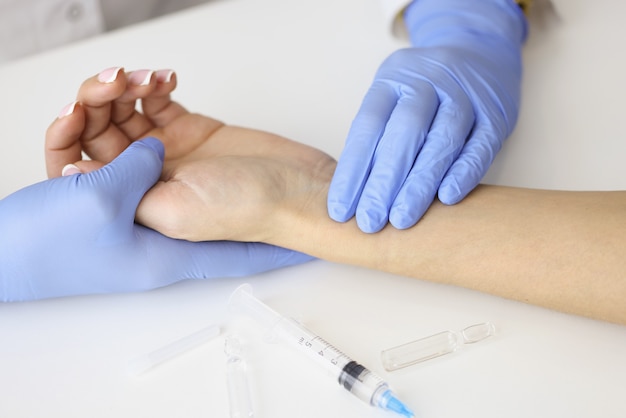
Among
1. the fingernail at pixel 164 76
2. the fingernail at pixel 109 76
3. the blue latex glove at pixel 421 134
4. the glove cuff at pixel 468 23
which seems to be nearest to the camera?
the blue latex glove at pixel 421 134

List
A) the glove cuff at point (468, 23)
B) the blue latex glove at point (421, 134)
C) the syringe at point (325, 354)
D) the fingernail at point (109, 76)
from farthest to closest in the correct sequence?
the glove cuff at point (468, 23)
the fingernail at point (109, 76)
the blue latex glove at point (421, 134)
the syringe at point (325, 354)

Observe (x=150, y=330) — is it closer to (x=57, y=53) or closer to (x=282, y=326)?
(x=282, y=326)

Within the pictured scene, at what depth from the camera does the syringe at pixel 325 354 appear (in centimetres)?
87

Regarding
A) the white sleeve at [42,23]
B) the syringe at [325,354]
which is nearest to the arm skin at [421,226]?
the syringe at [325,354]

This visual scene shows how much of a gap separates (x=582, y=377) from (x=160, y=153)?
2.71 feet

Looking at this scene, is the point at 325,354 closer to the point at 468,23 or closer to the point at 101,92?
the point at 101,92

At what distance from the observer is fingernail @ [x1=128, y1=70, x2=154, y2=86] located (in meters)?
1.32

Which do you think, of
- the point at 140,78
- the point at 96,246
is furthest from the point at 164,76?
the point at 96,246

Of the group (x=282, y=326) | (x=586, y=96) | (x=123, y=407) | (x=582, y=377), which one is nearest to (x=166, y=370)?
(x=123, y=407)

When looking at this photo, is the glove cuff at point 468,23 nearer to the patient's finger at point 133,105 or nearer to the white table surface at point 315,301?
the white table surface at point 315,301

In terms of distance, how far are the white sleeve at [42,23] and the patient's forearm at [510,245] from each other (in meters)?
0.99

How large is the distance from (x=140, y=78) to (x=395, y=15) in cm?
72

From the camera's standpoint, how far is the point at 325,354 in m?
0.95

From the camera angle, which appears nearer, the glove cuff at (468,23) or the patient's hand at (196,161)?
the patient's hand at (196,161)
